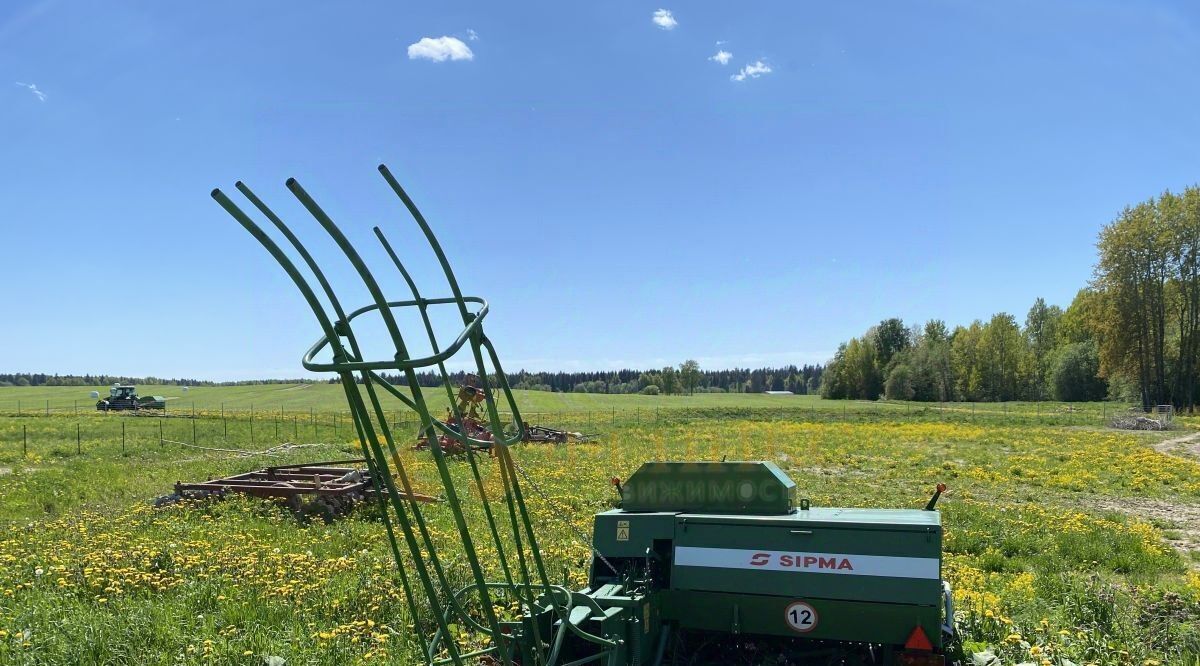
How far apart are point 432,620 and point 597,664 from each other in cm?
349

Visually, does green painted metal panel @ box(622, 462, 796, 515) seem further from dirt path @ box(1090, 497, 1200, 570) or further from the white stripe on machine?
dirt path @ box(1090, 497, 1200, 570)

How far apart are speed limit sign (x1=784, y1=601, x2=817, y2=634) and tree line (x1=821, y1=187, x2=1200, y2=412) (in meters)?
65.6

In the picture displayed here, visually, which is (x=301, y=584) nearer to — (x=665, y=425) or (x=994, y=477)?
(x=994, y=477)

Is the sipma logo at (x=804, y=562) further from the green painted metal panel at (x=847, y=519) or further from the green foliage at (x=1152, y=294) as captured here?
the green foliage at (x=1152, y=294)

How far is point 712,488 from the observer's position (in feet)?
23.2

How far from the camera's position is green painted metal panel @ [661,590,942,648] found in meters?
6.02

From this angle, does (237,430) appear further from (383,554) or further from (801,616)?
(801,616)

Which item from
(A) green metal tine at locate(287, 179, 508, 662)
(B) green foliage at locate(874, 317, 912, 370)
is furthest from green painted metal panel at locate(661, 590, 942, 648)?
(B) green foliage at locate(874, 317, 912, 370)

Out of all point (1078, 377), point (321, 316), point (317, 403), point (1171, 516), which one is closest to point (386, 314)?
point (321, 316)

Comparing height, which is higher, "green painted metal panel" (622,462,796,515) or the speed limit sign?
"green painted metal panel" (622,462,796,515)

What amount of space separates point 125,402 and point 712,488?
261 feet

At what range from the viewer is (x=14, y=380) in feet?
543

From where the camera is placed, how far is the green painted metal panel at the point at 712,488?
22.7 feet

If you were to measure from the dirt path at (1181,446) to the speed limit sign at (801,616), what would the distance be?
32817 mm
